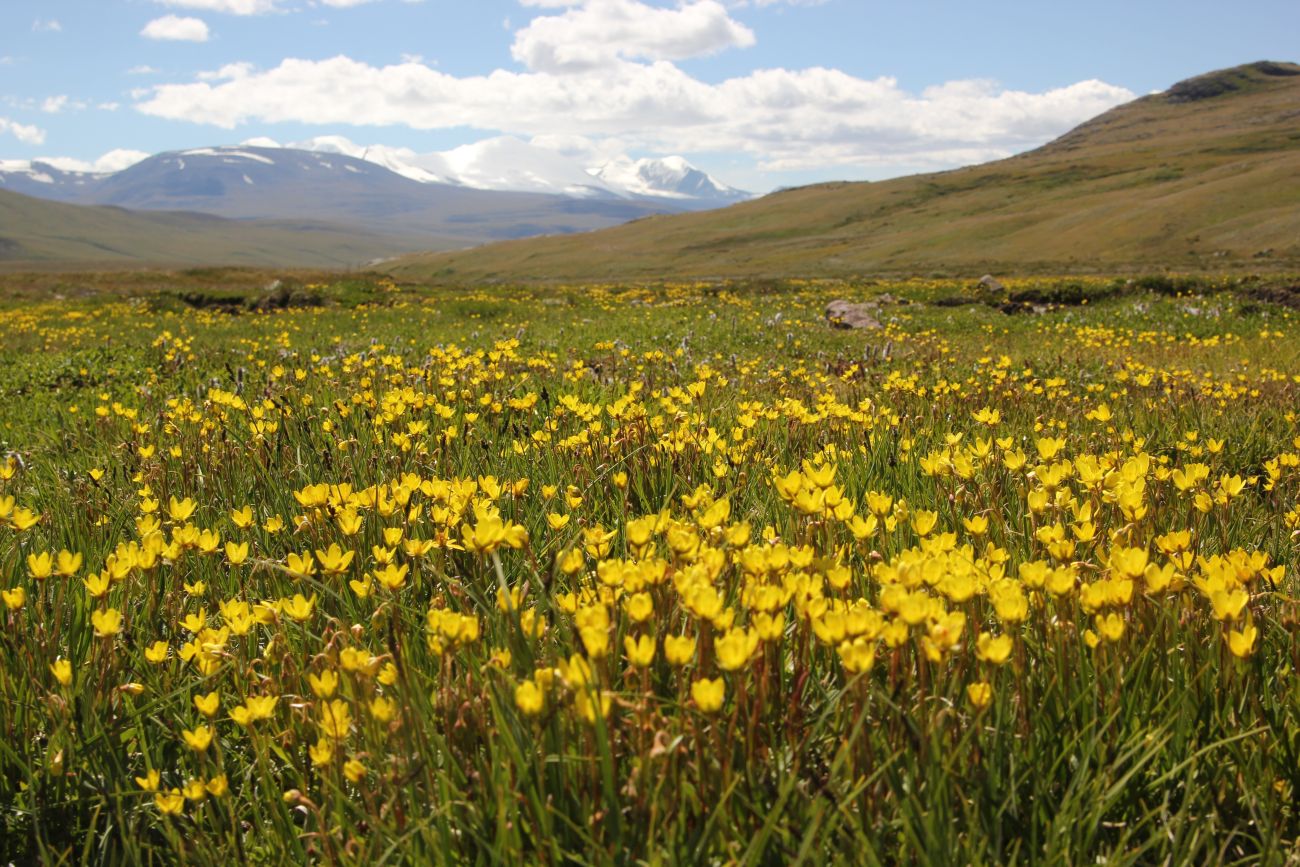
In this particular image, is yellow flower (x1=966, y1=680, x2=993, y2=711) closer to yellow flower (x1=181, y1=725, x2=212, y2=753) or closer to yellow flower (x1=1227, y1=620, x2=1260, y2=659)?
yellow flower (x1=1227, y1=620, x2=1260, y2=659)

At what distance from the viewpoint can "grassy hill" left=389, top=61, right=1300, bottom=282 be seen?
70.8 meters

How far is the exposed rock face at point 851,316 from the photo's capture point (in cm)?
1560

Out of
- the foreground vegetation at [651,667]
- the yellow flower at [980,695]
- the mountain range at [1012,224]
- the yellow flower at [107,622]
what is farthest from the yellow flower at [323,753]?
the mountain range at [1012,224]

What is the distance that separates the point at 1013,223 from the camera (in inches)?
3664

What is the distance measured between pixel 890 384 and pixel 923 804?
491 centimetres

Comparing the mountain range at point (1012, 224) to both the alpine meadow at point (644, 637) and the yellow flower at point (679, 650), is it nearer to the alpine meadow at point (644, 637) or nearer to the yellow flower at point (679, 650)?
the alpine meadow at point (644, 637)

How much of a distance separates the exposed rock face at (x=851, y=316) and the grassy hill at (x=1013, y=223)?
150 ft

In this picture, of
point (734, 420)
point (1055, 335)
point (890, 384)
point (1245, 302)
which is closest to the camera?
point (734, 420)

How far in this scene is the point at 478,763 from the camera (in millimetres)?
1485

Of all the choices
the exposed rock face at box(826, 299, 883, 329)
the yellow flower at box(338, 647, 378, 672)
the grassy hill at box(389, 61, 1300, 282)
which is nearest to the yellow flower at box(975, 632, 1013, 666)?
the yellow flower at box(338, 647, 378, 672)

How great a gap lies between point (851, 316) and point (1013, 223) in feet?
289

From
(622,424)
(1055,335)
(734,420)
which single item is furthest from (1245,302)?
(622,424)

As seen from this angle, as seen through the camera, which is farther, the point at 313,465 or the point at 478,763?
the point at 313,465

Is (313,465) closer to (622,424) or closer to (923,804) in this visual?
(622,424)
